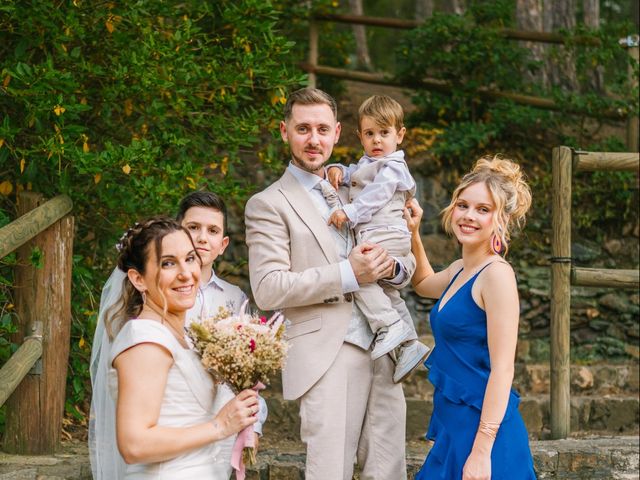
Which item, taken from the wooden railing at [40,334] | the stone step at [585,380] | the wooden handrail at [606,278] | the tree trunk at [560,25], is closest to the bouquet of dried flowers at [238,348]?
the wooden railing at [40,334]

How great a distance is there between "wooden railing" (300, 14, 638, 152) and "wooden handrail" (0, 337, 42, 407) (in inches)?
204

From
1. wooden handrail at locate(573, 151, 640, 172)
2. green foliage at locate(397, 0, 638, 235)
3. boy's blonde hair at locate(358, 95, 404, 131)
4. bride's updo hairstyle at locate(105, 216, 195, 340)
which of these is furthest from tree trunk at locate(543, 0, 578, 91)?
bride's updo hairstyle at locate(105, 216, 195, 340)

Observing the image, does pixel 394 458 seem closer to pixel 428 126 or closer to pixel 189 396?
pixel 189 396

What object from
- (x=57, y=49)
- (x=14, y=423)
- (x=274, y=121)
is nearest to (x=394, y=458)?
(x=14, y=423)

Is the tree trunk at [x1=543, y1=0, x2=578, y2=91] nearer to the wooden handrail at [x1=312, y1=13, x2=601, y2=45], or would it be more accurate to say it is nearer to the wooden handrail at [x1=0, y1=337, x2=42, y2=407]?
the wooden handrail at [x1=312, y1=13, x2=601, y2=45]

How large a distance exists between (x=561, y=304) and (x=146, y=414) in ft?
10.2

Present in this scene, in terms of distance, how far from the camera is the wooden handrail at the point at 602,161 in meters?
5.18

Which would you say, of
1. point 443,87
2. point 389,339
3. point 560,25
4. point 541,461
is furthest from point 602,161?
point 560,25

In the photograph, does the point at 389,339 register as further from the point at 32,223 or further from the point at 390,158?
the point at 32,223

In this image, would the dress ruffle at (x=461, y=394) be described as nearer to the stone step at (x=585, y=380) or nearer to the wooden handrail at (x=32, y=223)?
the wooden handrail at (x=32, y=223)

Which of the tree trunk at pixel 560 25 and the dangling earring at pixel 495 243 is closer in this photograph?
the dangling earring at pixel 495 243

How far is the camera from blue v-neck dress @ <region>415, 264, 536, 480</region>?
3.06m

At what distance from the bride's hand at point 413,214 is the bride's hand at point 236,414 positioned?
4.11ft

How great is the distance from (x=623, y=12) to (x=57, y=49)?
558 inches
